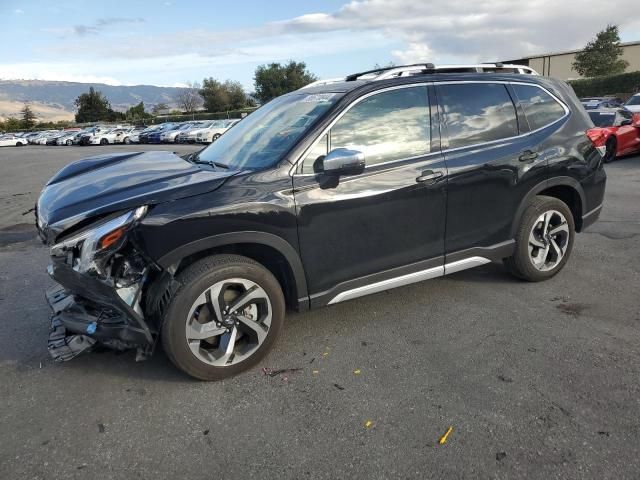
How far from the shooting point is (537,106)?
433 cm

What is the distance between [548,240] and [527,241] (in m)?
0.30

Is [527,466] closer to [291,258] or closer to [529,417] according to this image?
[529,417]

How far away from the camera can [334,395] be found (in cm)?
300

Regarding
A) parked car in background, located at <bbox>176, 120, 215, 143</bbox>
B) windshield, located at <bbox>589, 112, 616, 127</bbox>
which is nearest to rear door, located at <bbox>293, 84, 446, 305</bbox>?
windshield, located at <bbox>589, 112, 616, 127</bbox>

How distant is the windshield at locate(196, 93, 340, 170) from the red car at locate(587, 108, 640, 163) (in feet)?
35.5

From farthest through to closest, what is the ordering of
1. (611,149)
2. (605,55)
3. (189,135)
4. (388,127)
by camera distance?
(605,55) → (189,135) → (611,149) → (388,127)

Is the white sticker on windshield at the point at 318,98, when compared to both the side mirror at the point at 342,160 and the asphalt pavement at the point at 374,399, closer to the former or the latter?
the side mirror at the point at 342,160

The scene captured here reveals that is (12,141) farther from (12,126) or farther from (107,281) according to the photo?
(107,281)

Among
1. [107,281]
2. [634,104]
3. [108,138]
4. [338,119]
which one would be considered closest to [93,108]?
[108,138]

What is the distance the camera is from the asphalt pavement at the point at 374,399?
2449 mm

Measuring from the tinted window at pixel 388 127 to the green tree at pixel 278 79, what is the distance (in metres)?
76.4

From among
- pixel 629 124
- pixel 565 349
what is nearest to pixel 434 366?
pixel 565 349

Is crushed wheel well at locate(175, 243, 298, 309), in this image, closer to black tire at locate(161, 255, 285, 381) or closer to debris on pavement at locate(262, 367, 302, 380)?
black tire at locate(161, 255, 285, 381)

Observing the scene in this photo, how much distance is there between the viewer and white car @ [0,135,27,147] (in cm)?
4807
